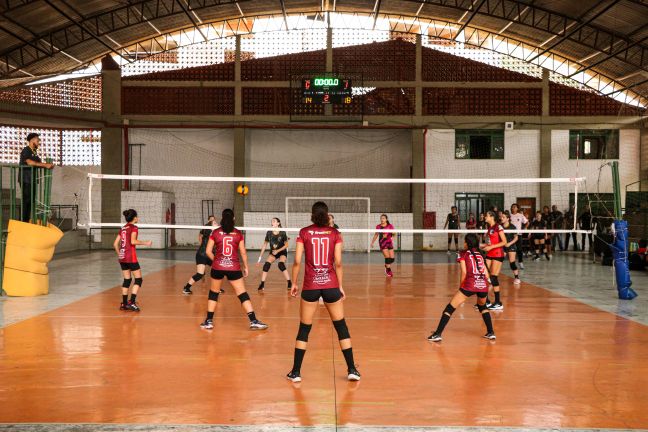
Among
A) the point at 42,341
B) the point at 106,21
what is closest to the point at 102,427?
the point at 42,341

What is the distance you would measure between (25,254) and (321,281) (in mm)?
8520

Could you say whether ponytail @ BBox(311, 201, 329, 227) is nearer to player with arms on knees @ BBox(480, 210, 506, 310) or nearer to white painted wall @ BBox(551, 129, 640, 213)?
player with arms on knees @ BBox(480, 210, 506, 310)

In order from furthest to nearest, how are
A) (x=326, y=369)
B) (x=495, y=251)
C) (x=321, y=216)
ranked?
(x=495, y=251) → (x=326, y=369) → (x=321, y=216)

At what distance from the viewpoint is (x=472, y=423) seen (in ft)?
18.1

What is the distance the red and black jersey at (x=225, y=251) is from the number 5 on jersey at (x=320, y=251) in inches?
119

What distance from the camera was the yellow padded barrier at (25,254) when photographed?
497 inches

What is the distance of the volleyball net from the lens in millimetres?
28234

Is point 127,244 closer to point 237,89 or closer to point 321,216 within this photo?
point 321,216

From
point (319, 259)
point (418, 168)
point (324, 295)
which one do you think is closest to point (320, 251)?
point (319, 259)

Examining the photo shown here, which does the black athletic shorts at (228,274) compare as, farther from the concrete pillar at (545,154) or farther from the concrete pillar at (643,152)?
the concrete pillar at (643,152)

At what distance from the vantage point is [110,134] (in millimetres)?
28531

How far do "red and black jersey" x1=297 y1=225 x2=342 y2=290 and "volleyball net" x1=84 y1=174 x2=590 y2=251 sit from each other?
20690 millimetres

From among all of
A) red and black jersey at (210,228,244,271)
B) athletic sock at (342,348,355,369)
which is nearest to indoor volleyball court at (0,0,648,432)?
red and black jersey at (210,228,244,271)

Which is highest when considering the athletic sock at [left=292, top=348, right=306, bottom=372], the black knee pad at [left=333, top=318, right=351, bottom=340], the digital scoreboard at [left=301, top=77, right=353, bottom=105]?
the digital scoreboard at [left=301, top=77, right=353, bottom=105]
